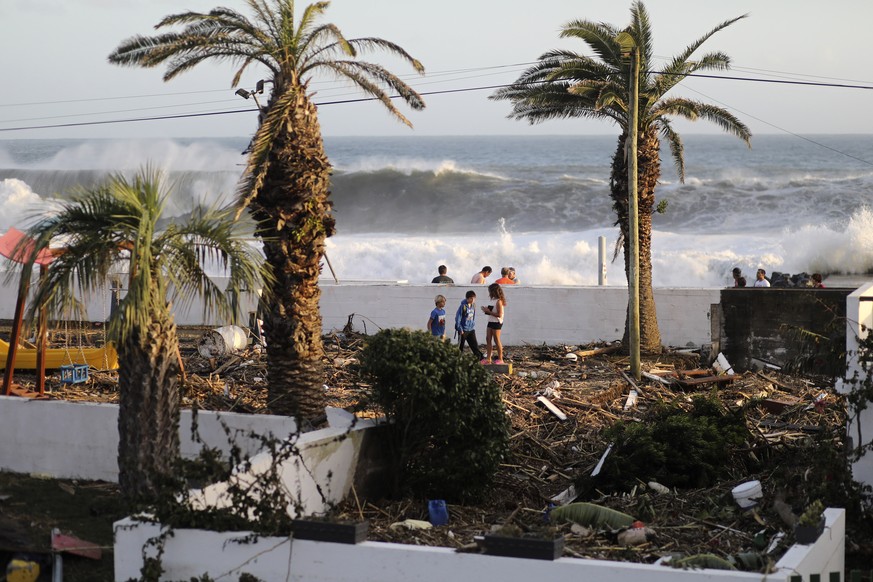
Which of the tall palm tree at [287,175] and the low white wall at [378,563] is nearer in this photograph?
the low white wall at [378,563]

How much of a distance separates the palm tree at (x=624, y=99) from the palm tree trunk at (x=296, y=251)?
7.00 m

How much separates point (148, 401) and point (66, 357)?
825cm

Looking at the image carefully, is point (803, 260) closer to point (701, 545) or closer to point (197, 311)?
point (197, 311)

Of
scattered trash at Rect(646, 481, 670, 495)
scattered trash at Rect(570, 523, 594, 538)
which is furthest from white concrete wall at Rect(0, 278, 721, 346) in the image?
scattered trash at Rect(570, 523, 594, 538)

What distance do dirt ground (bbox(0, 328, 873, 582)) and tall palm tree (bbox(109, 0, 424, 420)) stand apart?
0.82m

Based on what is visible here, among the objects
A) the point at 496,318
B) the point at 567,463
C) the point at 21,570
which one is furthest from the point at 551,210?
the point at 21,570

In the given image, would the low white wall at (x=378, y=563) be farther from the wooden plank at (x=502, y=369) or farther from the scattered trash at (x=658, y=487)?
the wooden plank at (x=502, y=369)

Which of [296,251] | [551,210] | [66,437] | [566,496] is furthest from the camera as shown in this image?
[551,210]

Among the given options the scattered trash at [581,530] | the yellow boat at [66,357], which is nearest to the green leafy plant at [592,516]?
the scattered trash at [581,530]

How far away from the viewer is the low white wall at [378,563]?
734cm

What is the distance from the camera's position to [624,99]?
20141 mm

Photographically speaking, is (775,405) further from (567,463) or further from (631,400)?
(567,463)

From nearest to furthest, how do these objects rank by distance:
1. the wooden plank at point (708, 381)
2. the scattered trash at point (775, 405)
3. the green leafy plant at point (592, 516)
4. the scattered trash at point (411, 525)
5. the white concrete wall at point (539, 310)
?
the scattered trash at point (411, 525) < the green leafy plant at point (592, 516) < the scattered trash at point (775, 405) < the wooden plank at point (708, 381) < the white concrete wall at point (539, 310)

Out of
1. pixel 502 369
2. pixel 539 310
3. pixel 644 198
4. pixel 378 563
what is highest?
pixel 644 198
